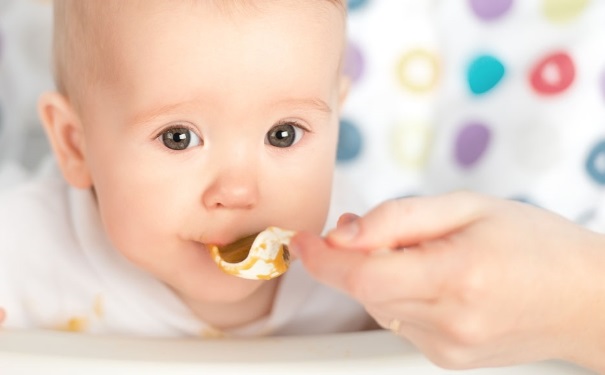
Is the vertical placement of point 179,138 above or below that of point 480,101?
below

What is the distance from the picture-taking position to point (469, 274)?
0.58 m

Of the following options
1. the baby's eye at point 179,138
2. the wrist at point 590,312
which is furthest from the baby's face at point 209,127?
the wrist at point 590,312

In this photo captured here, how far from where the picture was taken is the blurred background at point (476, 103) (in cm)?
107

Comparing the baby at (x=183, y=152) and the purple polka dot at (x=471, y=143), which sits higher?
the purple polka dot at (x=471, y=143)

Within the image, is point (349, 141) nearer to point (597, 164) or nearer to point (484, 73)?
point (484, 73)

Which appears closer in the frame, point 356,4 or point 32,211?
point 32,211

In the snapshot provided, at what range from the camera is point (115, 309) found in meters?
0.93

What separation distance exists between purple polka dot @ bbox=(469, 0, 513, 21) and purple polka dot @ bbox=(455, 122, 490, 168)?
14 centimetres

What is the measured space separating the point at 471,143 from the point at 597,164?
0.15m

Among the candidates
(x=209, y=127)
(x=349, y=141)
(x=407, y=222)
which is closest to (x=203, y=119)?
(x=209, y=127)

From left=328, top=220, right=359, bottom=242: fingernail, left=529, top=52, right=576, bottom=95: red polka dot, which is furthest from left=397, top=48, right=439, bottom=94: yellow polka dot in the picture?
left=328, top=220, right=359, bottom=242: fingernail

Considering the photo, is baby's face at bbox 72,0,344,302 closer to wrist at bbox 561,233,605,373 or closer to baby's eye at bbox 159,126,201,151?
baby's eye at bbox 159,126,201,151

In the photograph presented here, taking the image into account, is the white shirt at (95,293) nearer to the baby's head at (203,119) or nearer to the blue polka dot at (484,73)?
the baby's head at (203,119)

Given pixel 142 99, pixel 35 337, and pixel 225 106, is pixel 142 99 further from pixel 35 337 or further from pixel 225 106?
pixel 35 337
